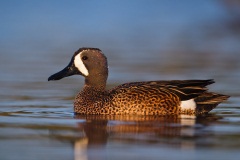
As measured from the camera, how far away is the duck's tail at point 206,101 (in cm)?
1091

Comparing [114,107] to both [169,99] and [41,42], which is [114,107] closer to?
[169,99]

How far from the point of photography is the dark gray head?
1130 cm

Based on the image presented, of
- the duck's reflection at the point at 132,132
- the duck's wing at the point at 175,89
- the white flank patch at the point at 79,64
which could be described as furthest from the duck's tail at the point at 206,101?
the white flank patch at the point at 79,64

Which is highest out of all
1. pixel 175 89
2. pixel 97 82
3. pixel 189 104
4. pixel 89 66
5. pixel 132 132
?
pixel 89 66

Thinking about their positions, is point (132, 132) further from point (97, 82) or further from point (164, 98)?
point (97, 82)

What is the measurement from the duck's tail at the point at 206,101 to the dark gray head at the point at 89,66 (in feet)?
3.98

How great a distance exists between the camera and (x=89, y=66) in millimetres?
11320

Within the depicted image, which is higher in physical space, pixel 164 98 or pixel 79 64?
pixel 79 64

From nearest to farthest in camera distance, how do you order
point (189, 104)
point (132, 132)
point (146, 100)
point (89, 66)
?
1. point (132, 132)
2. point (146, 100)
3. point (189, 104)
4. point (89, 66)

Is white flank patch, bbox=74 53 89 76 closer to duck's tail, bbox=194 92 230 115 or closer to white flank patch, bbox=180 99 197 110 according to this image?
white flank patch, bbox=180 99 197 110

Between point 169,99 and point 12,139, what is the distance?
259cm

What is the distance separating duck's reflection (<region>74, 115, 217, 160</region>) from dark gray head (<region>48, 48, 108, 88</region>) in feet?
2.69

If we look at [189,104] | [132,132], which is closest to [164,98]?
[189,104]

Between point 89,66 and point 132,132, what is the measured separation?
2262 millimetres
